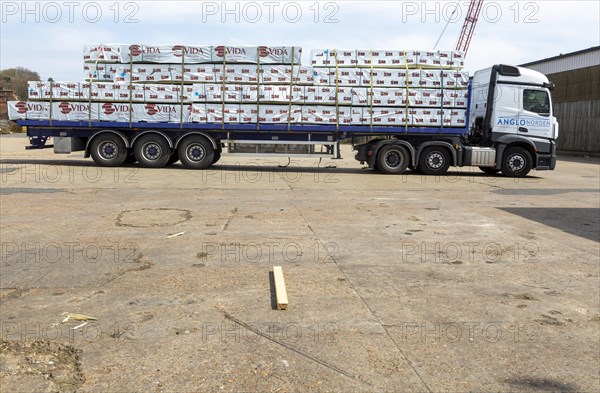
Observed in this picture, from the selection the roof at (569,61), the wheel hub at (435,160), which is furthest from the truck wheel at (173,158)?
the roof at (569,61)

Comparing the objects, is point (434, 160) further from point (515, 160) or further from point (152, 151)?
point (152, 151)

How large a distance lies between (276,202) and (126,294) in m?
6.16

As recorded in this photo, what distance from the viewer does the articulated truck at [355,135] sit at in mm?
17312

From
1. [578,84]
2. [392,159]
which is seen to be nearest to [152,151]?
[392,159]

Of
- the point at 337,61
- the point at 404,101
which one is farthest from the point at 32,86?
the point at 404,101

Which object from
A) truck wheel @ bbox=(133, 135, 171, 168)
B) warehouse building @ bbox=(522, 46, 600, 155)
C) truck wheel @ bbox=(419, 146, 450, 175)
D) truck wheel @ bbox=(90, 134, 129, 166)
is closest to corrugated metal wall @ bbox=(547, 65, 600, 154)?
warehouse building @ bbox=(522, 46, 600, 155)

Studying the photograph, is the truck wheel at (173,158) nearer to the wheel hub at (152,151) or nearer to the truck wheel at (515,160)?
the wheel hub at (152,151)

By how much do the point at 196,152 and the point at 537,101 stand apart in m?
12.0

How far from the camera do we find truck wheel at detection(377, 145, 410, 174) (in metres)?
17.8

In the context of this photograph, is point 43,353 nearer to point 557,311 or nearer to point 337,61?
point 557,311

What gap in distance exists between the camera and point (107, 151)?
1770 centimetres

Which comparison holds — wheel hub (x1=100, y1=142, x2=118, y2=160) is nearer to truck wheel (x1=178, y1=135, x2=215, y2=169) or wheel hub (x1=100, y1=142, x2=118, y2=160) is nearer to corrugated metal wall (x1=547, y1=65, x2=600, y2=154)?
truck wheel (x1=178, y1=135, x2=215, y2=169)

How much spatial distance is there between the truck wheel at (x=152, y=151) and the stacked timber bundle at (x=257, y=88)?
726 mm

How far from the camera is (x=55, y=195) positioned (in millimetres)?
11156
